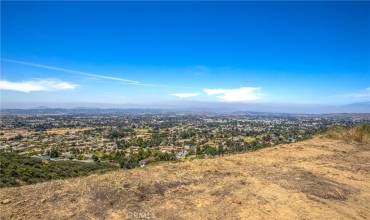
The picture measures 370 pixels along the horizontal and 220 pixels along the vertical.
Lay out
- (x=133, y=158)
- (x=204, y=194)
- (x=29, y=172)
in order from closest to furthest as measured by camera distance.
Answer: (x=204, y=194) → (x=29, y=172) → (x=133, y=158)

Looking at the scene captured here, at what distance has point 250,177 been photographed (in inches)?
330

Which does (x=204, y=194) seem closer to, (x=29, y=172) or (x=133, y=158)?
(x=29, y=172)

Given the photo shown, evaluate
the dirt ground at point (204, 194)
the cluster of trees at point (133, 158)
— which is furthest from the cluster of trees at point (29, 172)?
the cluster of trees at point (133, 158)

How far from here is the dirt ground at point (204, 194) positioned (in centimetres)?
596

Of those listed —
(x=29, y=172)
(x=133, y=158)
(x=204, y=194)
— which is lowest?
(x=133, y=158)

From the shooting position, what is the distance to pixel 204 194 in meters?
6.97

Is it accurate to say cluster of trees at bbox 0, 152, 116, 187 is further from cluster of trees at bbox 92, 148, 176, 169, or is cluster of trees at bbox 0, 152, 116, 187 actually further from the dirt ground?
cluster of trees at bbox 92, 148, 176, 169

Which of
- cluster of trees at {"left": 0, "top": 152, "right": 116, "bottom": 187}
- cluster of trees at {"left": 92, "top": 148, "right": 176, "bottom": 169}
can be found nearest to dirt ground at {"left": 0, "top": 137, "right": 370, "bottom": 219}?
cluster of trees at {"left": 0, "top": 152, "right": 116, "bottom": 187}

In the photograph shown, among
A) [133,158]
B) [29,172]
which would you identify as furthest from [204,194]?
[133,158]

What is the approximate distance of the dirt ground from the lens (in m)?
5.96

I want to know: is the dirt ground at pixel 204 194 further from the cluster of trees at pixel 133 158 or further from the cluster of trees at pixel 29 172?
the cluster of trees at pixel 133 158

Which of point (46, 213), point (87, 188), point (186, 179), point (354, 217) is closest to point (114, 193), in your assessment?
point (87, 188)

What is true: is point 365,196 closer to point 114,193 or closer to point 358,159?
point 358,159

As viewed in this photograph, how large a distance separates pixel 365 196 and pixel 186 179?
13.6 feet
